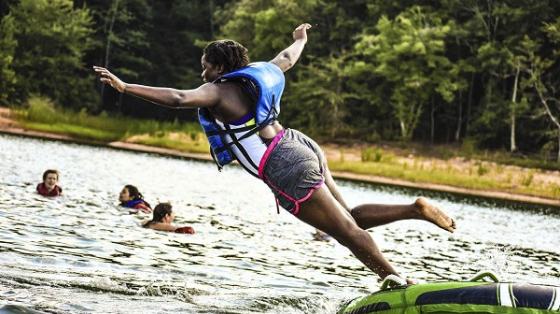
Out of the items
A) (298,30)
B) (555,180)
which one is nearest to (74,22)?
(555,180)

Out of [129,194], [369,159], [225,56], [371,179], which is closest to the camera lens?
[225,56]

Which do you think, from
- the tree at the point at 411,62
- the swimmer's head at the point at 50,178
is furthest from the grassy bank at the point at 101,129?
the swimmer's head at the point at 50,178

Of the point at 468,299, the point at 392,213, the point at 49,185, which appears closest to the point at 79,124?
the point at 49,185

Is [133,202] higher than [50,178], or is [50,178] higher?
[50,178]

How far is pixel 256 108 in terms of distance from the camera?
6.88m

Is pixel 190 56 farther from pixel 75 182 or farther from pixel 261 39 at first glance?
pixel 75 182

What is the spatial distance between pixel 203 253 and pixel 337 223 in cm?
509

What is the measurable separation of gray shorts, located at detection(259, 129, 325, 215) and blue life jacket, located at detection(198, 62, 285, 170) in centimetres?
21

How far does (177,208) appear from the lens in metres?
18.4

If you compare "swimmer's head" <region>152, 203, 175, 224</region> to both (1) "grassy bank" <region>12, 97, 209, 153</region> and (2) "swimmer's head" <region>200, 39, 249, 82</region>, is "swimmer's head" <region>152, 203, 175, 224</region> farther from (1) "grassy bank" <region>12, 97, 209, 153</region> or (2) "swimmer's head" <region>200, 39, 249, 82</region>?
(1) "grassy bank" <region>12, 97, 209, 153</region>

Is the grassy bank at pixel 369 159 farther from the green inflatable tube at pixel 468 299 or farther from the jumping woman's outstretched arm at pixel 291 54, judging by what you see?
the green inflatable tube at pixel 468 299

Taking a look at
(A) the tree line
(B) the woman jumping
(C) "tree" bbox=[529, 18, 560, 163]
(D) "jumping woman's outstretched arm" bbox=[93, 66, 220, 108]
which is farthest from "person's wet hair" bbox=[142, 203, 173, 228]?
(A) the tree line

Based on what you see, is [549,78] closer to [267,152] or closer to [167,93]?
[267,152]

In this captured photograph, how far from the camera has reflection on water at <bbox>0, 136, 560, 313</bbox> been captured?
7977mm
